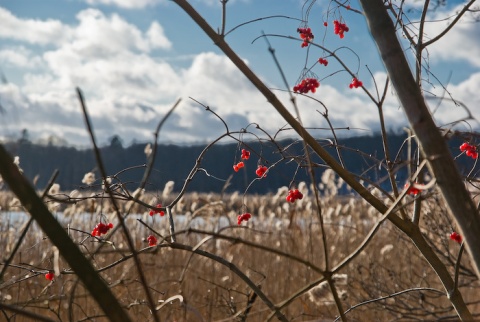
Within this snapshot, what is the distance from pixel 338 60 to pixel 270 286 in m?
3.55

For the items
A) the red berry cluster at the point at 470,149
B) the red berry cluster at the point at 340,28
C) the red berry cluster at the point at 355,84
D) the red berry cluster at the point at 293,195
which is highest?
the red berry cluster at the point at 340,28

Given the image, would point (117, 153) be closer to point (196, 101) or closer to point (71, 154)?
point (71, 154)

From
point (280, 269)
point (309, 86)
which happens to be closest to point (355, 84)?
point (309, 86)

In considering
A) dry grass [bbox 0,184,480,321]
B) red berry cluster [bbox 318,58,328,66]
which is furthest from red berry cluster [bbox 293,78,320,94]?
Result: dry grass [bbox 0,184,480,321]

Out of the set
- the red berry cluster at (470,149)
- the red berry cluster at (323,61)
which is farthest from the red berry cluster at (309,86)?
the red berry cluster at (470,149)

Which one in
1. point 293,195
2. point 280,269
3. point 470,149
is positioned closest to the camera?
point 470,149

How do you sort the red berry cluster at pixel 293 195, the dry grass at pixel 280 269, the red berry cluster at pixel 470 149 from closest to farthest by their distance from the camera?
the red berry cluster at pixel 470 149 < the red berry cluster at pixel 293 195 < the dry grass at pixel 280 269

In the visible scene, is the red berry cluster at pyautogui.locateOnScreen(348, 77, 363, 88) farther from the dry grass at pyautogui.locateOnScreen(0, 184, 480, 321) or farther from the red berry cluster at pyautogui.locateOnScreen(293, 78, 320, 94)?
the dry grass at pyautogui.locateOnScreen(0, 184, 480, 321)

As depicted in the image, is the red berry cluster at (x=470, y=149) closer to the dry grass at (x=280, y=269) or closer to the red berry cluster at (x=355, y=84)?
the red berry cluster at (x=355, y=84)

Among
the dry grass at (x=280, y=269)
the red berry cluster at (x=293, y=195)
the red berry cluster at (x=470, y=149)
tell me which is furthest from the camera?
the dry grass at (x=280, y=269)

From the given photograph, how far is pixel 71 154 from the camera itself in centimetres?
3962

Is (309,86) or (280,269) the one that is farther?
(280,269)

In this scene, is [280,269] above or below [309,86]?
below

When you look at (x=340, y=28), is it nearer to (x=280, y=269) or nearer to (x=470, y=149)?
(x=470, y=149)
